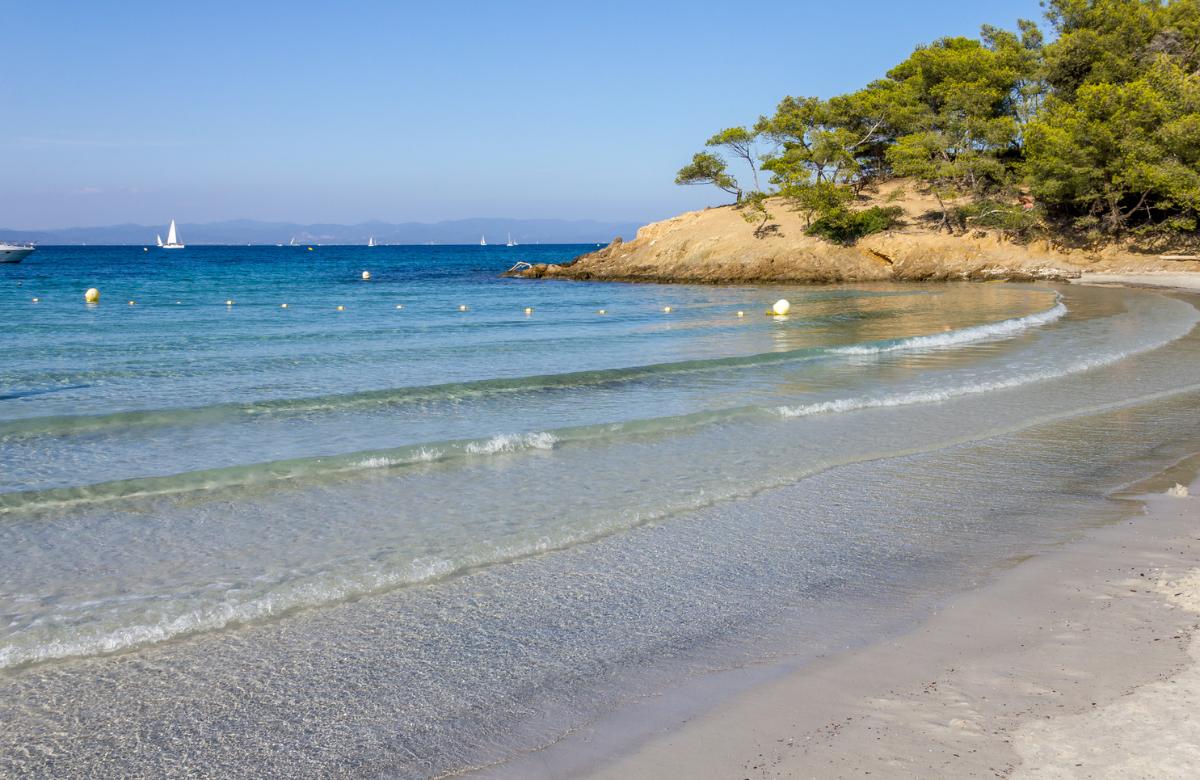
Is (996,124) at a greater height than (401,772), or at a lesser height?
greater

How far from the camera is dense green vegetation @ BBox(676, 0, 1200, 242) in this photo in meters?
Answer: 43.1

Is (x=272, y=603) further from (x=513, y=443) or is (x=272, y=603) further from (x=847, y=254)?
(x=847, y=254)

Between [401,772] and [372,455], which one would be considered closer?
[401,772]

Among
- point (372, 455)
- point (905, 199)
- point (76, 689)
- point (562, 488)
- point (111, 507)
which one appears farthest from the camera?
point (905, 199)

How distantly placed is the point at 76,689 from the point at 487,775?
249 cm

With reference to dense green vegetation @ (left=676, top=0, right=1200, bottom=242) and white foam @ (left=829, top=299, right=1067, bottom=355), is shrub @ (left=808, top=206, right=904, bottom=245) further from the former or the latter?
white foam @ (left=829, top=299, right=1067, bottom=355)

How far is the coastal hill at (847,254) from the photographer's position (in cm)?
4728

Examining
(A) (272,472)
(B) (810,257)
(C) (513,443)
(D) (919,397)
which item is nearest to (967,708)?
(C) (513,443)

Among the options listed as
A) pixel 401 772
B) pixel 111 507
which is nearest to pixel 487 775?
pixel 401 772

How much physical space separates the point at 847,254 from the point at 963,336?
30218 millimetres

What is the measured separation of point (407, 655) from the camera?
5219 mm

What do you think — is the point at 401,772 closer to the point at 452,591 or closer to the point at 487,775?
the point at 487,775

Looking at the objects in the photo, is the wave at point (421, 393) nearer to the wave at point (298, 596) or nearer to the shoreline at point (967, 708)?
the wave at point (298, 596)

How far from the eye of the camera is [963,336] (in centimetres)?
2284
